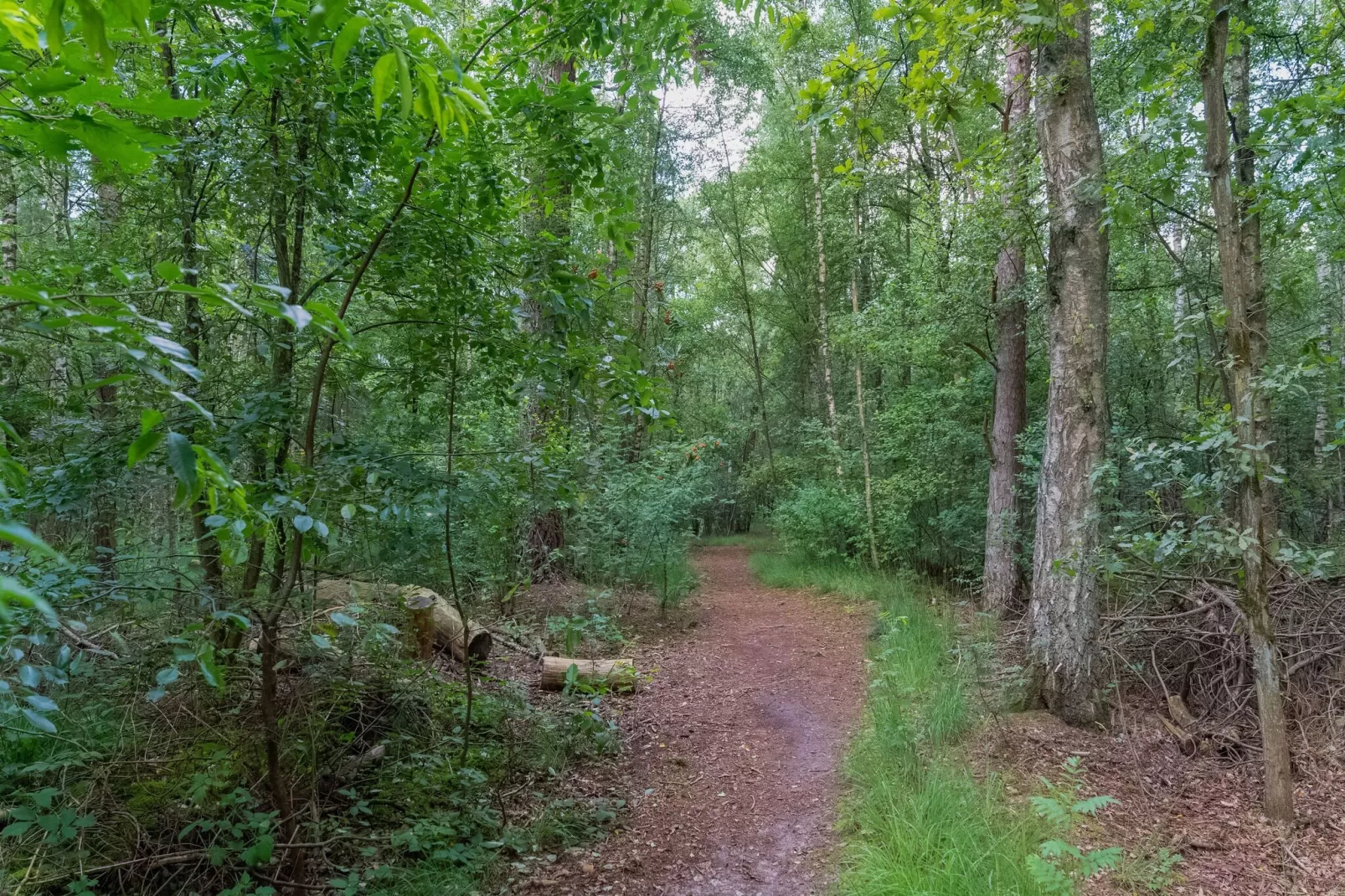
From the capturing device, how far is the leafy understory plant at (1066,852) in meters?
2.63

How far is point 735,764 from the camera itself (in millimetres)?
4707

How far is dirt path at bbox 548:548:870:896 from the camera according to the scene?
344cm

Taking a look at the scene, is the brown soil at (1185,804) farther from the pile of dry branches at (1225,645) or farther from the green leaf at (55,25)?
the green leaf at (55,25)

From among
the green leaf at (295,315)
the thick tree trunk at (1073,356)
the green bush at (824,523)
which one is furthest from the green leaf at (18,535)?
the green bush at (824,523)

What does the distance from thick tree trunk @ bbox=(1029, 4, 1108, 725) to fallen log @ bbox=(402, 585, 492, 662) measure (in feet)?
14.4

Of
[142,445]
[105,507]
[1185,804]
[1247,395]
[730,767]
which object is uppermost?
[1247,395]

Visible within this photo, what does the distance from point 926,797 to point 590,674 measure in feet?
10.5

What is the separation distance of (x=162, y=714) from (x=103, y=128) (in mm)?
2920

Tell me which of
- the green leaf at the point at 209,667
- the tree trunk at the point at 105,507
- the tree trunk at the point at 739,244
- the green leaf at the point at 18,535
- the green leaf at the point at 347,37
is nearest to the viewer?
the green leaf at the point at 18,535

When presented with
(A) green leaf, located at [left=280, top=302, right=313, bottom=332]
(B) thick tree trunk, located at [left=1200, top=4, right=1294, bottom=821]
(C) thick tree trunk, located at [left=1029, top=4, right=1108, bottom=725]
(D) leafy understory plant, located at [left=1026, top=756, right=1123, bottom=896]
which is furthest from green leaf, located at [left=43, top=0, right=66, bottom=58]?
(C) thick tree trunk, located at [left=1029, top=4, right=1108, bottom=725]

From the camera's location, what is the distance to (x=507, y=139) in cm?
351

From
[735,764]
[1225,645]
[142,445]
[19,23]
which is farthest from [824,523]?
[19,23]

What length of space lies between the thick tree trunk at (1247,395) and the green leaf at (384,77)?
3.58m

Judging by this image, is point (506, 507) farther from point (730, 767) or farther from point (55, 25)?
point (55, 25)
